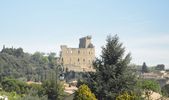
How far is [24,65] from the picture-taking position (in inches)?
4109

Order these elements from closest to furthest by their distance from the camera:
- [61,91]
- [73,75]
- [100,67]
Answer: [100,67] → [61,91] → [73,75]

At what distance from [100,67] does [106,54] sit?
0.75 meters

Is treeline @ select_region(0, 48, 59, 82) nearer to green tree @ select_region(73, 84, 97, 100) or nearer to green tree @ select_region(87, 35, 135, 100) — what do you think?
A: green tree @ select_region(87, 35, 135, 100)

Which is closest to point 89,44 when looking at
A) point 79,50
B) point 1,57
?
point 79,50

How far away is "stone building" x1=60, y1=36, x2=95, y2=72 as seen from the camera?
92.6 meters

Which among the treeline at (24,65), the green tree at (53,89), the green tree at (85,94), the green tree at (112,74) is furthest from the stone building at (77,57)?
the green tree at (85,94)

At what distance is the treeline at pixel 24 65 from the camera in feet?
299

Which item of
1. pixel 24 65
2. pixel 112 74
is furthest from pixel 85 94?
pixel 24 65

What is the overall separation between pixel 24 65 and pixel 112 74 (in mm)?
80861

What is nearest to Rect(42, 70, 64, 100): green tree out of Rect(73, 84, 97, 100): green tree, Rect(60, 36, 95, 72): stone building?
Rect(73, 84, 97, 100): green tree

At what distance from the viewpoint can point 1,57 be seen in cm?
10138

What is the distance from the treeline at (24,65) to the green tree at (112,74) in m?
55.5

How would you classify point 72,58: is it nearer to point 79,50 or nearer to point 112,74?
point 79,50

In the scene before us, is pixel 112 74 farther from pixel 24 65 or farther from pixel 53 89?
pixel 24 65
